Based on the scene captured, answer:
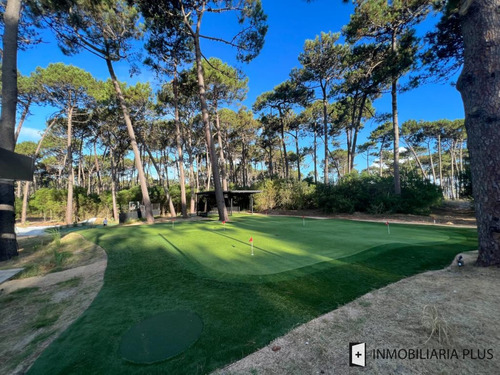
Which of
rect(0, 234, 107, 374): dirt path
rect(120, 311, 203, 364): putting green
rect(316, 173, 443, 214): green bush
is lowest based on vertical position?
rect(0, 234, 107, 374): dirt path

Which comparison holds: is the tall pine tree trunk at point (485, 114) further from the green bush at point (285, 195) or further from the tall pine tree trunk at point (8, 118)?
the green bush at point (285, 195)

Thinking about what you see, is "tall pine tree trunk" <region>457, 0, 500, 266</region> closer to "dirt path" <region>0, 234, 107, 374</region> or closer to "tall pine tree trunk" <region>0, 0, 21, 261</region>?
"dirt path" <region>0, 234, 107, 374</region>

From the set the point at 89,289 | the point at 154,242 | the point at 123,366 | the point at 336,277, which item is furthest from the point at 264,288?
the point at 154,242

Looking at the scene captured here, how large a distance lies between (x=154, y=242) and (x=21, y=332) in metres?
3.49

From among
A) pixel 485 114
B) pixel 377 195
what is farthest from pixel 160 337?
pixel 377 195

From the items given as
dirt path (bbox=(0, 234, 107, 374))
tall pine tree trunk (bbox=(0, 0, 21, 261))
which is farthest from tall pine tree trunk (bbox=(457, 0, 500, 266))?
tall pine tree trunk (bbox=(0, 0, 21, 261))

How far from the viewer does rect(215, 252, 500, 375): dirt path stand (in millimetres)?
1492

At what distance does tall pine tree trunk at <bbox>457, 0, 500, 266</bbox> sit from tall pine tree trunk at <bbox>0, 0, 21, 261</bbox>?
32.3 feet

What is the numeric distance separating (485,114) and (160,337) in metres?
5.33

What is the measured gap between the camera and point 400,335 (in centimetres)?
181

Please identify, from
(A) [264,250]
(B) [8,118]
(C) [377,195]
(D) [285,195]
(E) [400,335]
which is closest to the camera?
(E) [400,335]

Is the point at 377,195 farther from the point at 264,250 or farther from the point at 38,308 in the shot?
the point at 38,308

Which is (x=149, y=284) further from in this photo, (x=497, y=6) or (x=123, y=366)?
(x=497, y=6)

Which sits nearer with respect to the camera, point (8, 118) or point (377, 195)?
point (8, 118)
